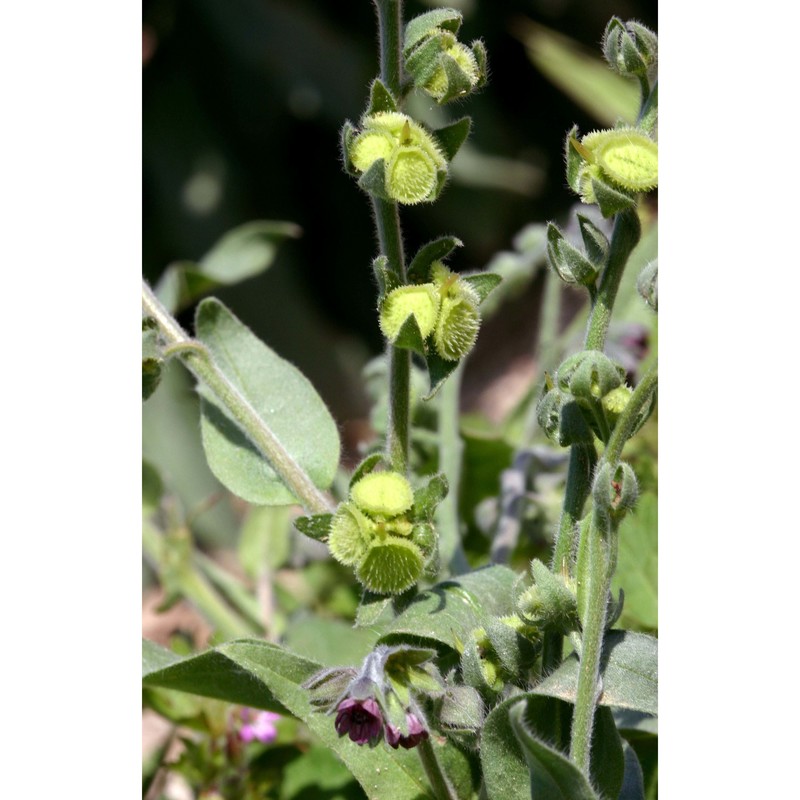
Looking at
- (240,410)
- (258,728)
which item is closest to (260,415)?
(240,410)

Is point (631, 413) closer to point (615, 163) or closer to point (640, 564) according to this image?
point (615, 163)

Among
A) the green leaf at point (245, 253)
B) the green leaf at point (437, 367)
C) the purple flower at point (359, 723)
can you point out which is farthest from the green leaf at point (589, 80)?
the purple flower at point (359, 723)

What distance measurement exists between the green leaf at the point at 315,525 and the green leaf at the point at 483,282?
0.45ft

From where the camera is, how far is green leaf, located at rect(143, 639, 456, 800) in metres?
0.61

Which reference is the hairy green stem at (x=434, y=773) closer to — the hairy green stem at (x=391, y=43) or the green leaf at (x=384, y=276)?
the green leaf at (x=384, y=276)

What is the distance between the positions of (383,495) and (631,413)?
0.43 ft

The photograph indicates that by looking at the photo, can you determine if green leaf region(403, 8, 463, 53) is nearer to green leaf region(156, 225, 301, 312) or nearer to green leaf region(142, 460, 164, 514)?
green leaf region(156, 225, 301, 312)

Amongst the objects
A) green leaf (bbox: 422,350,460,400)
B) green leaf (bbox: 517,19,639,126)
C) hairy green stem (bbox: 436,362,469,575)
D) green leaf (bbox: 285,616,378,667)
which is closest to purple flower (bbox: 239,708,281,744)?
green leaf (bbox: 285,616,378,667)

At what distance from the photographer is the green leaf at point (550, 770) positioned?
1.56ft

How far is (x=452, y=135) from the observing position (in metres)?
0.60

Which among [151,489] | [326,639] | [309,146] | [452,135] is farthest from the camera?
[309,146]

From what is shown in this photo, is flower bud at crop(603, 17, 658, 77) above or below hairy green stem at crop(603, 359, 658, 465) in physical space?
above

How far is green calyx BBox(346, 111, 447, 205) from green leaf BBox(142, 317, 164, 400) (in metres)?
0.17
